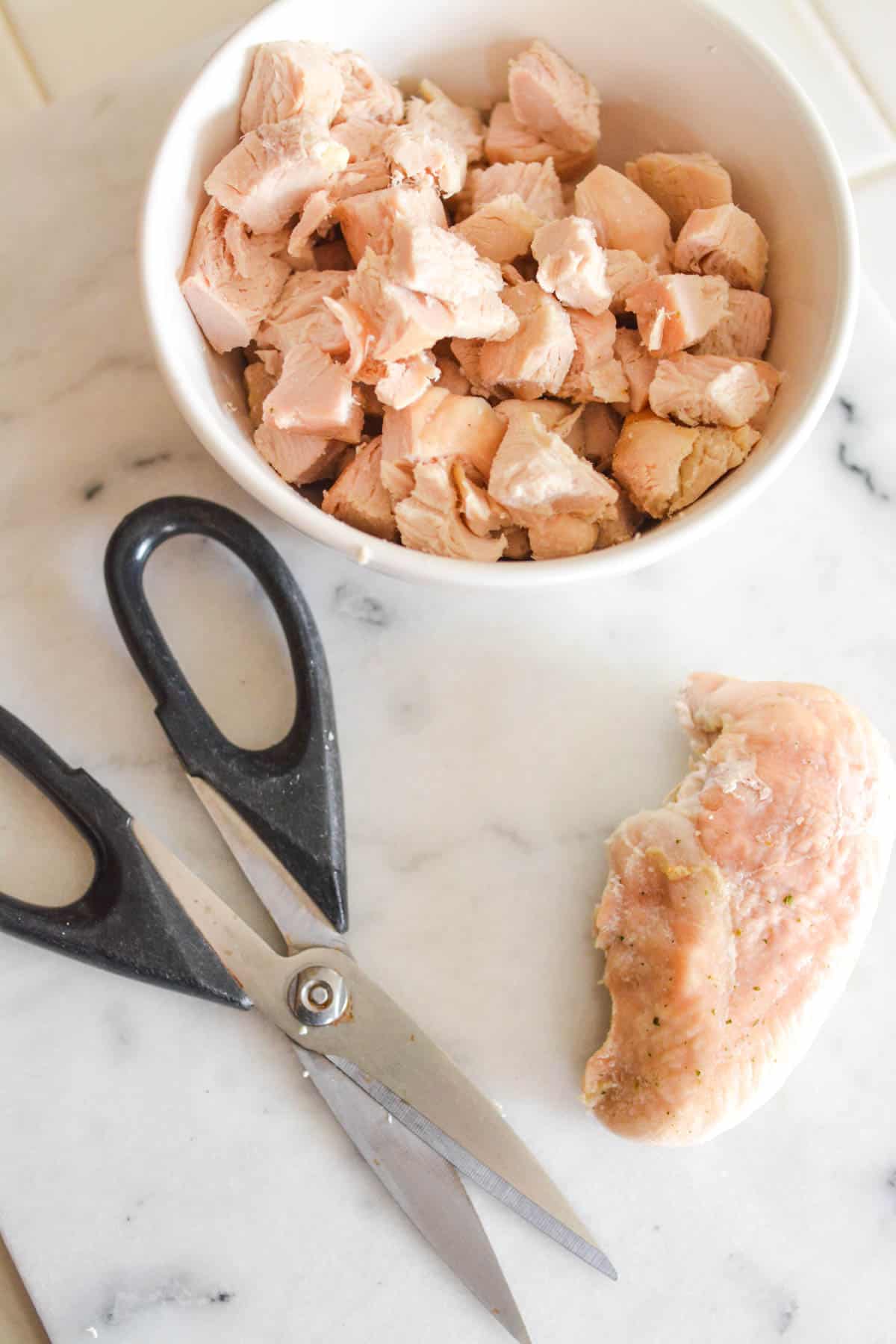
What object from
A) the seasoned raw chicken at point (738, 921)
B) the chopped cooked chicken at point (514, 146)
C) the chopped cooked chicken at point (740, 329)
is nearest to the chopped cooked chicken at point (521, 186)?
the chopped cooked chicken at point (514, 146)

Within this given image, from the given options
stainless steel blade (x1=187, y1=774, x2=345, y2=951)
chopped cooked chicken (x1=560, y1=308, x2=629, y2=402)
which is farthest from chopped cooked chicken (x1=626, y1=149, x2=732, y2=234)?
stainless steel blade (x1=187, y1=774, x2=345, y2=951)

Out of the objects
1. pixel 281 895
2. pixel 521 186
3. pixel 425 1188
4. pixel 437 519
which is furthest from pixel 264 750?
pixel 521 186

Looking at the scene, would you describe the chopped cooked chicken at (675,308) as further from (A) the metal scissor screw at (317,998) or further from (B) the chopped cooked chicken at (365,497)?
(A) the metal scissor screw at (317,998)

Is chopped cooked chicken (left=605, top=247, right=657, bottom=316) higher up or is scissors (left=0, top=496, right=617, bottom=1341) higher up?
chopped cooked chicken (left=605, top=247, right=657, bottom=316)

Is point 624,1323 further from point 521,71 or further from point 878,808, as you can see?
point 521,71

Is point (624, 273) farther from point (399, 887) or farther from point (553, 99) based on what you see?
point (399, 887)

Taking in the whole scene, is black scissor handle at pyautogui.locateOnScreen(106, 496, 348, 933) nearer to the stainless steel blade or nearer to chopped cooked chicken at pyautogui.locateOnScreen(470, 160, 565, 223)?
the stainless steel blade
